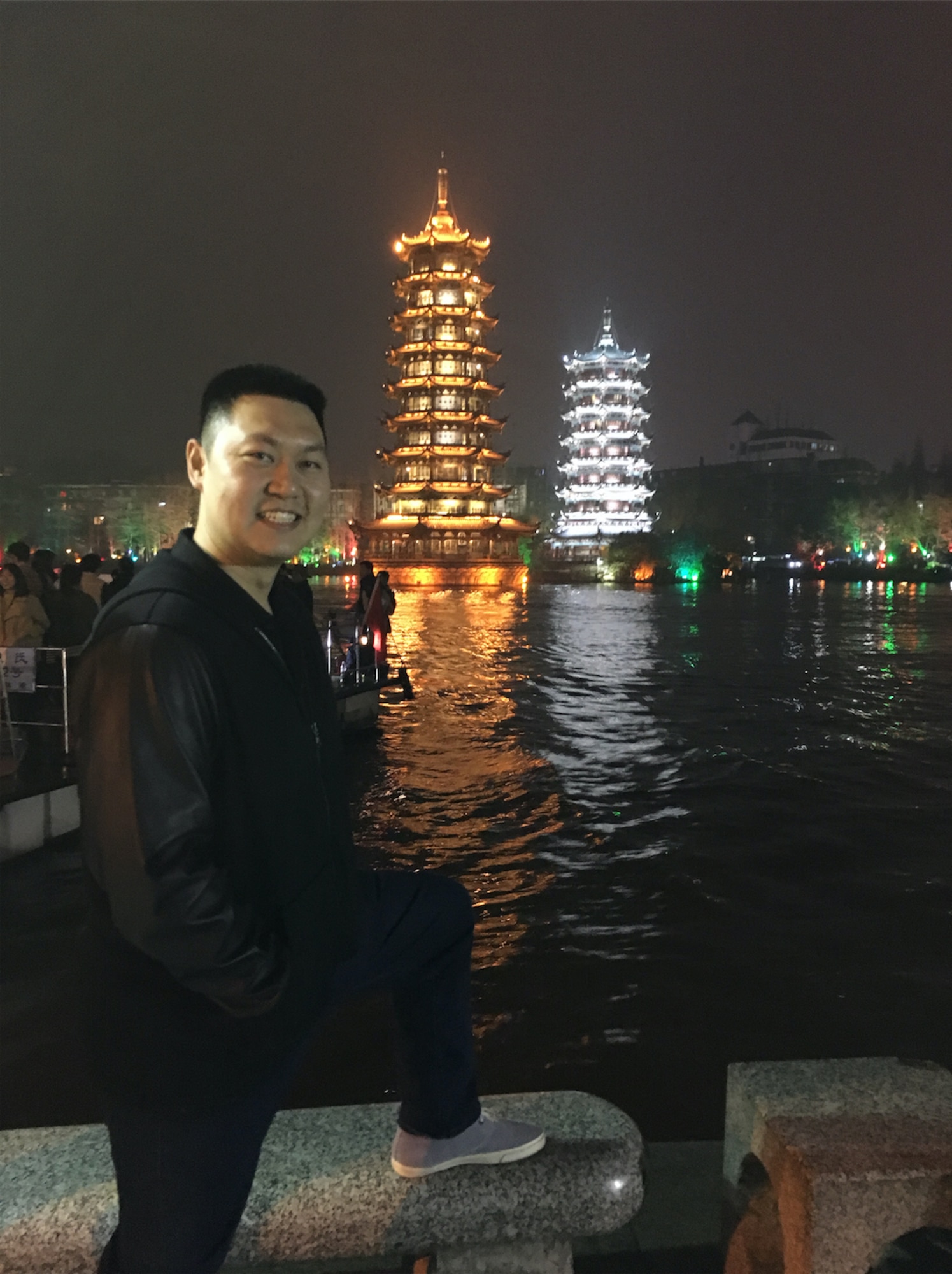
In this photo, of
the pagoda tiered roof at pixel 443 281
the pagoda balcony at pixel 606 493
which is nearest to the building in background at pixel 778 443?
the pagoda balcony at pixel 606 493

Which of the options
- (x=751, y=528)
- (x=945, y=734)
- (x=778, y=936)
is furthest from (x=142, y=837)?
(x=751, y=528)

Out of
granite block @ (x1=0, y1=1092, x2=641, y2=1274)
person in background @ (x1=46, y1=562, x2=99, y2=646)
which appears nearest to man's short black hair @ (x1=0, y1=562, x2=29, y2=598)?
person in background @ (x1=46, y1=562, x2=99, y2=646)

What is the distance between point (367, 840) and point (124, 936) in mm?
5462

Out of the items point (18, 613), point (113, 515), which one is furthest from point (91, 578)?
point (113, 515)

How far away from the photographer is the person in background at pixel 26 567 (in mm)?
8375

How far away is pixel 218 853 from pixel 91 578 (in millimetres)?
8727

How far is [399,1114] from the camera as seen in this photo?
2152 millimetres

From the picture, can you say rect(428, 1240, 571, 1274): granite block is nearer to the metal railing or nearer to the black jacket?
the black jacket

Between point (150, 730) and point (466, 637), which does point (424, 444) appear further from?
point (150, 730)

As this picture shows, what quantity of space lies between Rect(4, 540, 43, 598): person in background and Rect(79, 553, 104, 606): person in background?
1.42ft

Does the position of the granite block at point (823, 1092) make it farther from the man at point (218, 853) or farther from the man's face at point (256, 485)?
the man's face at point (256, 485)

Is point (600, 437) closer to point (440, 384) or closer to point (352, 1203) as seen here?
point (440, 384)

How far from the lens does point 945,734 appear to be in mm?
11234

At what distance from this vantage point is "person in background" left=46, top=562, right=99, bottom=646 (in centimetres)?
821
